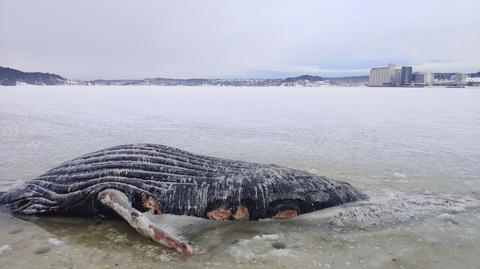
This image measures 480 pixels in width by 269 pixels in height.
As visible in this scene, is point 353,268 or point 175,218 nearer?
point 353,268

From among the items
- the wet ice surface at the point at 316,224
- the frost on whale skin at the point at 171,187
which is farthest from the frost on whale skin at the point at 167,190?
the wet ice surface at the point at 316,224

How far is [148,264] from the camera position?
522 cm

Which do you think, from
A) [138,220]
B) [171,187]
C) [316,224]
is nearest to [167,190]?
[171,187]

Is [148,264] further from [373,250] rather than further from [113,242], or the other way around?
[373,250]

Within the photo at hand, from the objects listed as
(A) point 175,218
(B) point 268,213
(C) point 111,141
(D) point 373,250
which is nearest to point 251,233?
(B) point 268,213

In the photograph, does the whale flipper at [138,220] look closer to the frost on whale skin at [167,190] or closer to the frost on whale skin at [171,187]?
the frost on whale skin at [167,190]

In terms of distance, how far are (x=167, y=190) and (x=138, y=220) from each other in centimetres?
104

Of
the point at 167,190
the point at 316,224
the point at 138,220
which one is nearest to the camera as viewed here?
the point at 138,220

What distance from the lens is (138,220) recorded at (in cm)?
604

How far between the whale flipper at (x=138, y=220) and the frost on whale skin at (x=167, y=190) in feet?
0.10

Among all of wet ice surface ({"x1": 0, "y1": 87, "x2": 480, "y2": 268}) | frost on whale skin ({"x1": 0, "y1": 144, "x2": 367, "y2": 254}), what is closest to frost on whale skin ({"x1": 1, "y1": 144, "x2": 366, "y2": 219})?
frost on whale skin ({"x1": 0, "y1": 144, "x2": 367, "y2": 254})

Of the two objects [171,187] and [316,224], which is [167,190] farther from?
[316,224]

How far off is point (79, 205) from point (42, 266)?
1757 mm

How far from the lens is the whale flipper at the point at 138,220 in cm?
560
